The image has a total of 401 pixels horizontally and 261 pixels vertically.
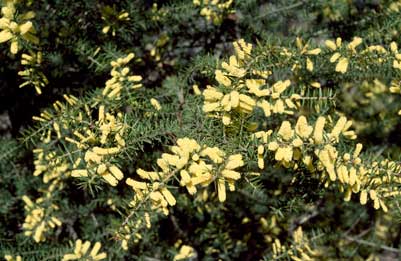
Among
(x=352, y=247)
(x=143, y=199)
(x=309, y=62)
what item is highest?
(x=309, y=62)

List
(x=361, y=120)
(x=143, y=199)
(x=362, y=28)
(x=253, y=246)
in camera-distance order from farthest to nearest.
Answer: (x=361, y=120) → (x=253, y=246) → (x=362, y=28) → (x=143, y=199)

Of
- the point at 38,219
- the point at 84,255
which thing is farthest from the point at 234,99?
the point at 38,219

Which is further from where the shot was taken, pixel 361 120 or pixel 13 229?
pixel 361 120

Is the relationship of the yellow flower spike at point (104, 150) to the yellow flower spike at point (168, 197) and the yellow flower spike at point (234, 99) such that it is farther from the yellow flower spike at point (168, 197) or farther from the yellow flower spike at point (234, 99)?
the yellow flower spike at point (234, 99)

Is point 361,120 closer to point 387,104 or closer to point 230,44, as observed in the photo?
point 387,104

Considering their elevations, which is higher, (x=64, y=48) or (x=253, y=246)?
(x=64, y=48)

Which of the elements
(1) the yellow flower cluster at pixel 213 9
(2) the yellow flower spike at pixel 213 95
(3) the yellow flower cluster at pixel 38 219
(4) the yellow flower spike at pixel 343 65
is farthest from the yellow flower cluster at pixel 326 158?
(3) the yellow flower cluster at pixel 38 219

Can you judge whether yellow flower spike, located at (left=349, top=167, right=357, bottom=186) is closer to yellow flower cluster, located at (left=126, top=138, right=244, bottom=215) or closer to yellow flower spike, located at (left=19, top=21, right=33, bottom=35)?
yellow flower cluster, located at (left=126, top=138, right=244, bottom=215)

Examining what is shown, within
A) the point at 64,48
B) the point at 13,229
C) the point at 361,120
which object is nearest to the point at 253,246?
the point at 361,120
